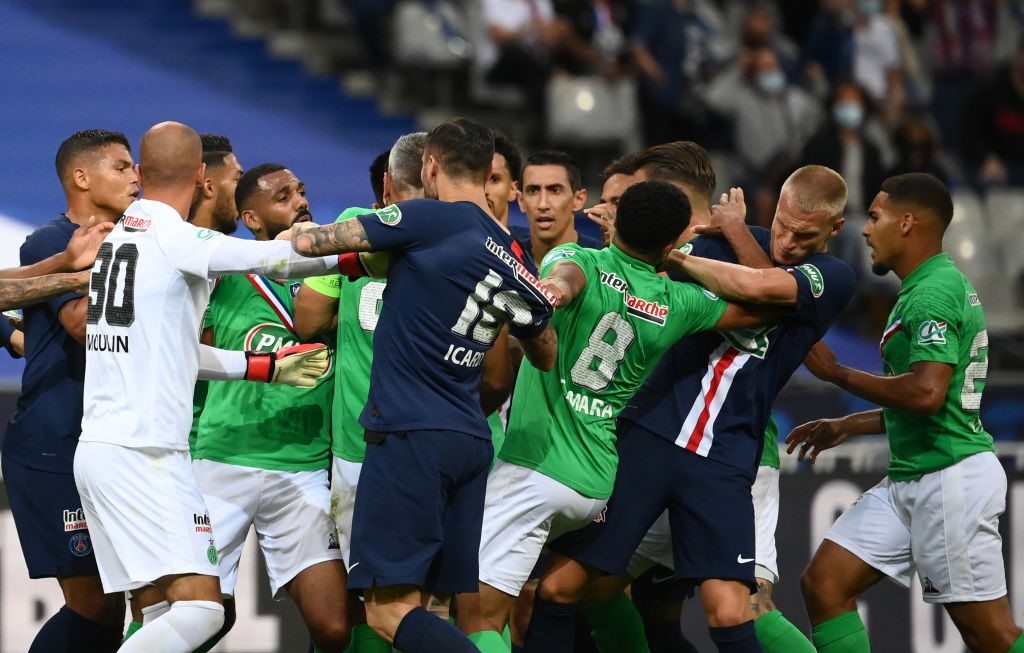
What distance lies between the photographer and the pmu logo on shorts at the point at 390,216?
5250mm

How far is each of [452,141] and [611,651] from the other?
2.55 meters

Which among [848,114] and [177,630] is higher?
[848,114]

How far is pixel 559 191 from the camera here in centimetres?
740

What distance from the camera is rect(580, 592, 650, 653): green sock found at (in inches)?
258

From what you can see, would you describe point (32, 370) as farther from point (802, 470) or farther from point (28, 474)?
point (802, 470)

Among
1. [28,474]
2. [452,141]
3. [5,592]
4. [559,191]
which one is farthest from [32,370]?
[559,191]

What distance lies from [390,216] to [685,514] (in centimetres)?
184

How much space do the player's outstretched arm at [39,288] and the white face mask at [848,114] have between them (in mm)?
8989

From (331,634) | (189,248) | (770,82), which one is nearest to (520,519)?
(331,634)

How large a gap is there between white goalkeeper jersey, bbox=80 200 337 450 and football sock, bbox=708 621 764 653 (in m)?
2.20

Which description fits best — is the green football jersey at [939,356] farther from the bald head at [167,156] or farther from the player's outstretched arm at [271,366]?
the bald head at [167,156]

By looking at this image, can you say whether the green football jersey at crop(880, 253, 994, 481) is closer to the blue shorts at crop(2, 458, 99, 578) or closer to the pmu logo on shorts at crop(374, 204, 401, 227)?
the pmu logo on shorts at crop(374, 204, 401, 227)

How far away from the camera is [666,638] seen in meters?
6.84

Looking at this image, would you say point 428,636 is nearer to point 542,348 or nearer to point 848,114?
point 542,348
